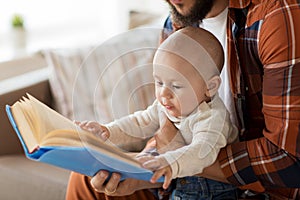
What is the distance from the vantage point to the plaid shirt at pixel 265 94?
3.67 ft

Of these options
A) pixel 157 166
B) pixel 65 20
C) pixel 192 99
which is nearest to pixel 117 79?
pixel 192 99

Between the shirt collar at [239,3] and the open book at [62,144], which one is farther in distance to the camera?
the shirt collar at [239,3]

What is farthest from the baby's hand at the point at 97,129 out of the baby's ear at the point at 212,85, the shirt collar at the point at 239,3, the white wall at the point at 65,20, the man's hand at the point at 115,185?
the white wall at the point at 65,20

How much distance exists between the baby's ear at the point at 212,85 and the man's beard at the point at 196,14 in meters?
0.21

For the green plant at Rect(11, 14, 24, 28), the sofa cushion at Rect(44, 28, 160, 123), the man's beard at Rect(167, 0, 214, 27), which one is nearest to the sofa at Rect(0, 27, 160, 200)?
the sofa cushion at Rect(44, 28, 160, 123)

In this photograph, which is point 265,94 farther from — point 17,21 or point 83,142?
point 17,21

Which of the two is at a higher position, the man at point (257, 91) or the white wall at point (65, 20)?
the man at point (257, 91)

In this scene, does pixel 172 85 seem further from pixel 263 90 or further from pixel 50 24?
pixel 50 24

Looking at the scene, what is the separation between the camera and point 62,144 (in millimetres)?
999

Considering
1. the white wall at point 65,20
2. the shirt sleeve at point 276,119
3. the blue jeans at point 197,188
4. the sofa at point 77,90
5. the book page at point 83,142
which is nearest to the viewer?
the book page at point 83,142

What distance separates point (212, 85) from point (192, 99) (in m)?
0.06

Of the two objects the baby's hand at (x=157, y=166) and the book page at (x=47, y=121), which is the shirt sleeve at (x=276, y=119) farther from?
the book page at (x=47, y=121)

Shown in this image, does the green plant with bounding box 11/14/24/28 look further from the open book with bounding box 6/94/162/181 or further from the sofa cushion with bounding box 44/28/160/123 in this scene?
the open book with bounding box 6/94/162/181

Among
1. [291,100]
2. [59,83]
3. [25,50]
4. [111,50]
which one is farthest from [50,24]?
[291,100]
